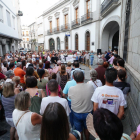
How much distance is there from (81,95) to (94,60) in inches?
451

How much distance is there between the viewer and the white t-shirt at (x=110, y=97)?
1950 mm

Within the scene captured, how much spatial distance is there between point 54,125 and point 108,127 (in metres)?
0.46

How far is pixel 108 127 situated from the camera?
91cm

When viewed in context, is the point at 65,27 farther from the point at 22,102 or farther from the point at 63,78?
the point at 22,102

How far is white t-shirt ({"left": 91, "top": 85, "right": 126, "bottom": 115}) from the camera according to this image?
1950mm

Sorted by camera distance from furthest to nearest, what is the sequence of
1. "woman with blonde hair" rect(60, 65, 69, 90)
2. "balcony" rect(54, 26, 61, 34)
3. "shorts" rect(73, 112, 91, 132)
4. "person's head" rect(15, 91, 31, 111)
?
"balcony" rect(54, 26, 61, 34) → "woman with blonde hair" rect(60, 65, 69, 90) → "shorts" rect(73, 112, 91, 132) → "person's head" rect(15, 91, 31, 111)

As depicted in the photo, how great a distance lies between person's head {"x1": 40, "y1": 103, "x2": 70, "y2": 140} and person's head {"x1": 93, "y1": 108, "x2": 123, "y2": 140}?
12.5 inches

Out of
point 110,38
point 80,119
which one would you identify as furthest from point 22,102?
point 110,38

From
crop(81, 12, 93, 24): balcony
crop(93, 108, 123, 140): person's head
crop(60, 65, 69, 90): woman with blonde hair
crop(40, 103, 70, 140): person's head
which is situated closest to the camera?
crop(93, 108, 123, 140): person's head

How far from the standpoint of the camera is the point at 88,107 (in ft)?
7.57

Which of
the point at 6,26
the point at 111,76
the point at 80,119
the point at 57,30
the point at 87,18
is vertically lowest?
the point at 80,119

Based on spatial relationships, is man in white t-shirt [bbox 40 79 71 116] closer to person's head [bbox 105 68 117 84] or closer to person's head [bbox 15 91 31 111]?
person's head [bbox 15 91 31 111]

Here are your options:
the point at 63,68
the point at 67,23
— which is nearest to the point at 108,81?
the point at 63,68

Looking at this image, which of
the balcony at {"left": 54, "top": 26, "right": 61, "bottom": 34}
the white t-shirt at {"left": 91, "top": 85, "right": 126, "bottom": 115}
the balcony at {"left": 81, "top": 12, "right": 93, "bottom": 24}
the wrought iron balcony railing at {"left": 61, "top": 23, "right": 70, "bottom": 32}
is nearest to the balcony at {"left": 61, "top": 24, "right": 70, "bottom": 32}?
the wrought iron balcony railing at {"left": 61, "top": 23, "right": 70, "bottom": 32}
